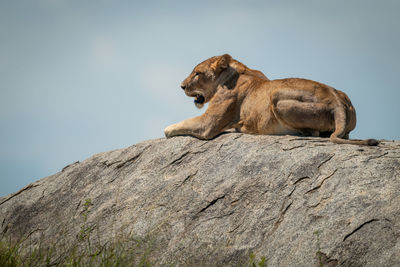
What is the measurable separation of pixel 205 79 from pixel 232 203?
13.2 feet

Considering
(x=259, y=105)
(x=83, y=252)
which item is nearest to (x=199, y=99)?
(x=259, y=105)

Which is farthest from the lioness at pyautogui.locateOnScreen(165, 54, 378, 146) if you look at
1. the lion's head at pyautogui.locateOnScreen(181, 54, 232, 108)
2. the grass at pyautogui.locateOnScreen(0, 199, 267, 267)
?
the grass at pyautogui.locateOnScreen(0, 199, 267, 267)

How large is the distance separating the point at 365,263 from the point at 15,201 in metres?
7.68

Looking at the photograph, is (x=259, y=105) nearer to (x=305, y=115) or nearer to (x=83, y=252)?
(x=305, y=115)

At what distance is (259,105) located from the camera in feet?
30.5

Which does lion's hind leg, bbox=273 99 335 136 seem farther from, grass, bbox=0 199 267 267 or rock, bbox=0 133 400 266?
grass, bbox=0 199 267 267

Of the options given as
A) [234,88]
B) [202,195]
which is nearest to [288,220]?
[202,195]

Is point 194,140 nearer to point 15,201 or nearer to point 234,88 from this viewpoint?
point 234,88

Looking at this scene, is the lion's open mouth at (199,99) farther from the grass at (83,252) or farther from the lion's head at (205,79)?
the grass at (83,252)

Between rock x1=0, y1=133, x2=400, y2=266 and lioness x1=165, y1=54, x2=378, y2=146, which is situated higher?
lioness x1=165, y1=54, x2=378, y2=146

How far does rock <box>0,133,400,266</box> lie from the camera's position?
6203 millimetres

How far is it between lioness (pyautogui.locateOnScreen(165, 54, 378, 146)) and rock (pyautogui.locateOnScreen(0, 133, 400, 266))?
1.33 feet

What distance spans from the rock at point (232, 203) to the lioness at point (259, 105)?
41 centimetres

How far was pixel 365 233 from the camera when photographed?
6.01 meters
